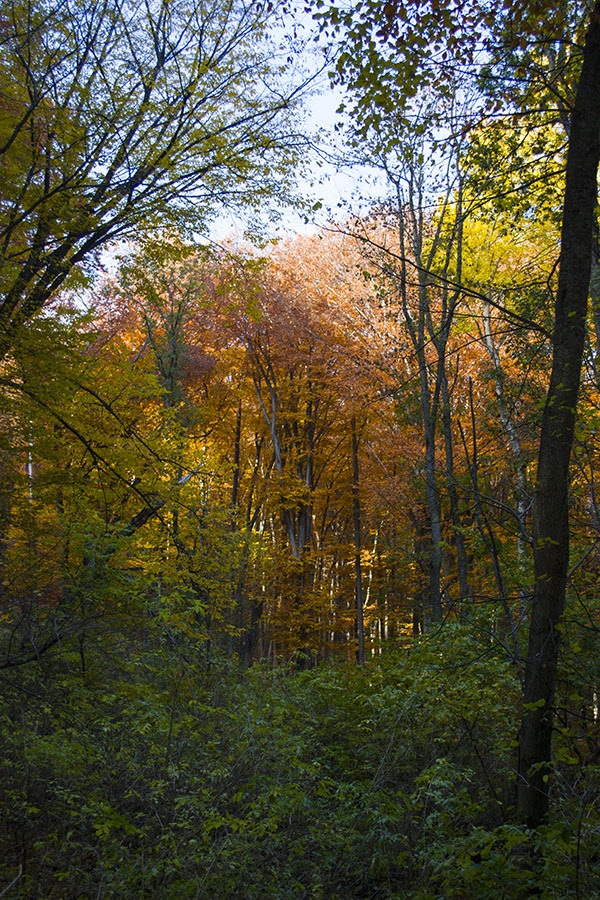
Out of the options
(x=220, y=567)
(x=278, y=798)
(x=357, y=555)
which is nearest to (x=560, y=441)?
(x=278, y=798)

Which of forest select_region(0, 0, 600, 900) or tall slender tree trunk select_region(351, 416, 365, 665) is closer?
forest select_region(0, 0, 600, 900)

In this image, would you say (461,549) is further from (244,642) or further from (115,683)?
(244,642)

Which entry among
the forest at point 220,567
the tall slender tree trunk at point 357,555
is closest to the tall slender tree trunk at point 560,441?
the forest at point 220,567

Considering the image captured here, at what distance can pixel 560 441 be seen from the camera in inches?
146

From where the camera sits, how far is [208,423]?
65.7ft

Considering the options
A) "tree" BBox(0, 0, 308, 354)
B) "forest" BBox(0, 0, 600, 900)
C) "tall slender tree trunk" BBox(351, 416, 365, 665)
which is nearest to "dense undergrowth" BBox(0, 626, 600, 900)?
"forest" BBox(0, 0, 600, 900)

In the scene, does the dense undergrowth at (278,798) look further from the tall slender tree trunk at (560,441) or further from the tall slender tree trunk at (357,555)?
the tall slender tree trunk at (357,555)

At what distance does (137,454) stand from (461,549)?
6.65 metres

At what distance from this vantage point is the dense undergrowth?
3631 mm

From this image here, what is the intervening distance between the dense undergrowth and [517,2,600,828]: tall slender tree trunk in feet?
0.74

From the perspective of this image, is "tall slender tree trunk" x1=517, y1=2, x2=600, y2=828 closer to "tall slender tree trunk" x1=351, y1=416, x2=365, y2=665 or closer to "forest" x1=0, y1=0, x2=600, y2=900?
"forest" x1=0, y1=0, x2=600, y2=900

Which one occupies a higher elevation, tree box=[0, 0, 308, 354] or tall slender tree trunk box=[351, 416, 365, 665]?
tree box=[0, 0, 308, 354]

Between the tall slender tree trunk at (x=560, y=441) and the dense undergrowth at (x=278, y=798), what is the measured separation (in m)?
0.23

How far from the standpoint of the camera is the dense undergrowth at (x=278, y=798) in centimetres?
363
